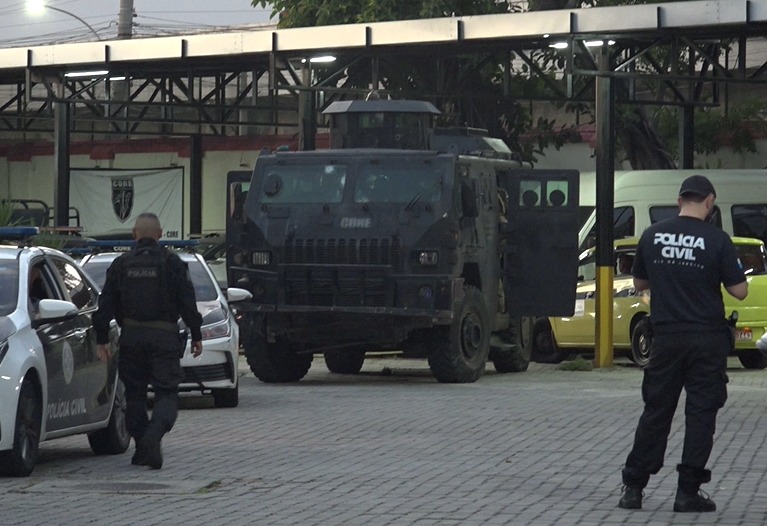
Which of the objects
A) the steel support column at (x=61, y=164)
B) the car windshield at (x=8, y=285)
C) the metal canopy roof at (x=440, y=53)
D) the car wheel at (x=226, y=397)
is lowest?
the car wheel at (x=226, y=397)

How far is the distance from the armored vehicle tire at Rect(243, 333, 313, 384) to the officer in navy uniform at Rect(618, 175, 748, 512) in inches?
470

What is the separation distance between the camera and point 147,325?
12.5 meters

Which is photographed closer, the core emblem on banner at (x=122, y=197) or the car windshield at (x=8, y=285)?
the car windshield at (x=8, y=285)

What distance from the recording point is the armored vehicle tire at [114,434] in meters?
13.5

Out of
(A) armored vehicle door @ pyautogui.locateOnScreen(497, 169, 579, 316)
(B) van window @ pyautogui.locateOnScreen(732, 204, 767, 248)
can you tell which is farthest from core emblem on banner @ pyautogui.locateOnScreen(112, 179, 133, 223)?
(A) armored vehicle door @ pyautogui.locateOnScreen(497, 169, 579, 316)

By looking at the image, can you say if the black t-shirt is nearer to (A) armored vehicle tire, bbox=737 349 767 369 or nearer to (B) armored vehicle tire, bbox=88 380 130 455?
(B) armored vehicle tire, bbox=88 380 130 455

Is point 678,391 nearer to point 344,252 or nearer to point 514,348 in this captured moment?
point 344,252

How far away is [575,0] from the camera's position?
1417 inches

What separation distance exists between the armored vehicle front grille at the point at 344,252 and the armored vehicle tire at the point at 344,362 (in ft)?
9.20

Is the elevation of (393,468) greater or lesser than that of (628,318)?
lesser

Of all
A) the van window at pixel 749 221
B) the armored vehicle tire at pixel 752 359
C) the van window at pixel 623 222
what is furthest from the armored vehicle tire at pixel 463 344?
the van window at pixel 749 221

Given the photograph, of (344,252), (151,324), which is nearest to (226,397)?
(344,252)

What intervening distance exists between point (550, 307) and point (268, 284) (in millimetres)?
3699

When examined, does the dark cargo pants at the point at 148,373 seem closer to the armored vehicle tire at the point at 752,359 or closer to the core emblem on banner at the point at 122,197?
the armored vehicle tire at the point at 752,359
